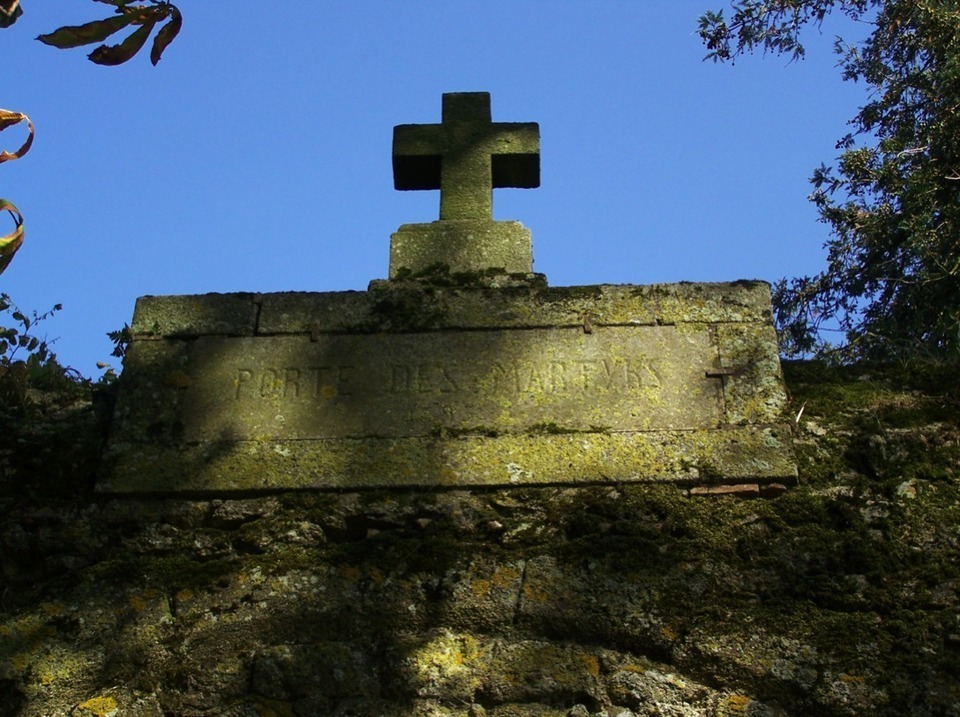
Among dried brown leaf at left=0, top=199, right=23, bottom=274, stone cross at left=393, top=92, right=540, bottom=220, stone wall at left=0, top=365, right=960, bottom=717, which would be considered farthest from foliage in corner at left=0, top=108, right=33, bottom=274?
stone cross at left=393, top=92, right=540, bottom=220

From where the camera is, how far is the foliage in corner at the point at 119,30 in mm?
2951

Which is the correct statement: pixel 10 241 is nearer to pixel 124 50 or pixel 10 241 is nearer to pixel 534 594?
pixel 124 50

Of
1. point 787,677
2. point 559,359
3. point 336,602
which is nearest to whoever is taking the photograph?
point 787,677

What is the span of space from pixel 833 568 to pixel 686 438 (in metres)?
0.66

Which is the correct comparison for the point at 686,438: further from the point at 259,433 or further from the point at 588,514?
the point at 259,433

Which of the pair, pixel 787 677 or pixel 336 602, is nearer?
pixel 787 677

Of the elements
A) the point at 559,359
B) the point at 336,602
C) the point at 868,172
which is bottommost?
the point at 336,602

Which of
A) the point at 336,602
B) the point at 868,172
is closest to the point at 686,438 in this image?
the point at 336,602

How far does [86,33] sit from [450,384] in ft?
5.97

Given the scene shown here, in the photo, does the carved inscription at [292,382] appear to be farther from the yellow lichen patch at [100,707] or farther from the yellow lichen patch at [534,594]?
the yellow lichen patch at [100,707]

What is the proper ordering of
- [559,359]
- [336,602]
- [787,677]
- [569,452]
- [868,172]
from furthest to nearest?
[868,172]
[559,359]
[569,452]
[336,602]
[787,677]

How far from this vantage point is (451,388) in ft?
14.1

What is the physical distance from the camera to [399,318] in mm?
4523

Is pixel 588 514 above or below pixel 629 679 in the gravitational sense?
above
